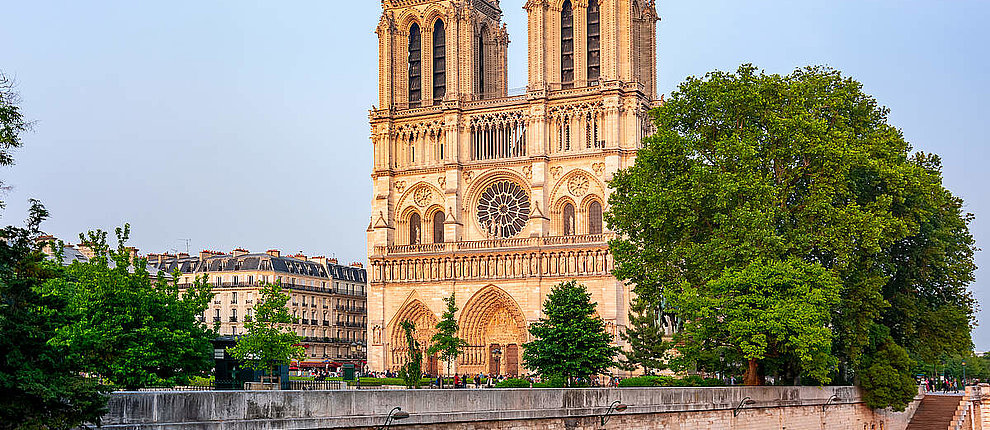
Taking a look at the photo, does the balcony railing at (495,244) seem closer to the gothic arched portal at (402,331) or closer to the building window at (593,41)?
the gothic arched portal at (402,331)

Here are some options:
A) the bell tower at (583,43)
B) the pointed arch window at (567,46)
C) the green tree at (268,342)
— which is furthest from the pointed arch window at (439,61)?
the green tree at (268,342)

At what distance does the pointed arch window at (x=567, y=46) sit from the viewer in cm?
7069

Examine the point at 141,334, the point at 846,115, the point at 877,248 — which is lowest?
the point at 141,334

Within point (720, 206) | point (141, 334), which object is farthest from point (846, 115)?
point (141, 334)

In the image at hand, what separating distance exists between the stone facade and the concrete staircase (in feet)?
142

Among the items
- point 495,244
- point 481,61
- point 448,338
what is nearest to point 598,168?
point 495,244

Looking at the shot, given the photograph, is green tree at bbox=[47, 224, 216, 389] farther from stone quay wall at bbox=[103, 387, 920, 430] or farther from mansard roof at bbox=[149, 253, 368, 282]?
mansard roof at bbox=[149, 253, 368, 282]

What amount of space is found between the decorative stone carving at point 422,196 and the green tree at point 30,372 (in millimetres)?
57995

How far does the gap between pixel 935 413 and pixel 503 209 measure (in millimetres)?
30534

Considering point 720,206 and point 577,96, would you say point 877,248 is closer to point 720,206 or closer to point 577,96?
point 720,206

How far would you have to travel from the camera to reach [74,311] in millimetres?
28297

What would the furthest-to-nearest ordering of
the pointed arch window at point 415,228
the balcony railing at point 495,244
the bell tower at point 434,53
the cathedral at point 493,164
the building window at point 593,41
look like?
the pointed arch window at point 415,228, the bell tower at point 434,53, the building window at point 593,41, the cathedral at point 493,164, the balcony railing at point 495,244

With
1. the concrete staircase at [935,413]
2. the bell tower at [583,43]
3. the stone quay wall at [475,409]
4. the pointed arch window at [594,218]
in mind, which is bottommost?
the concrete staircase at [935,413]

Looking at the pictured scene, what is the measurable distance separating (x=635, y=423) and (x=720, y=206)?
36.0 ft
